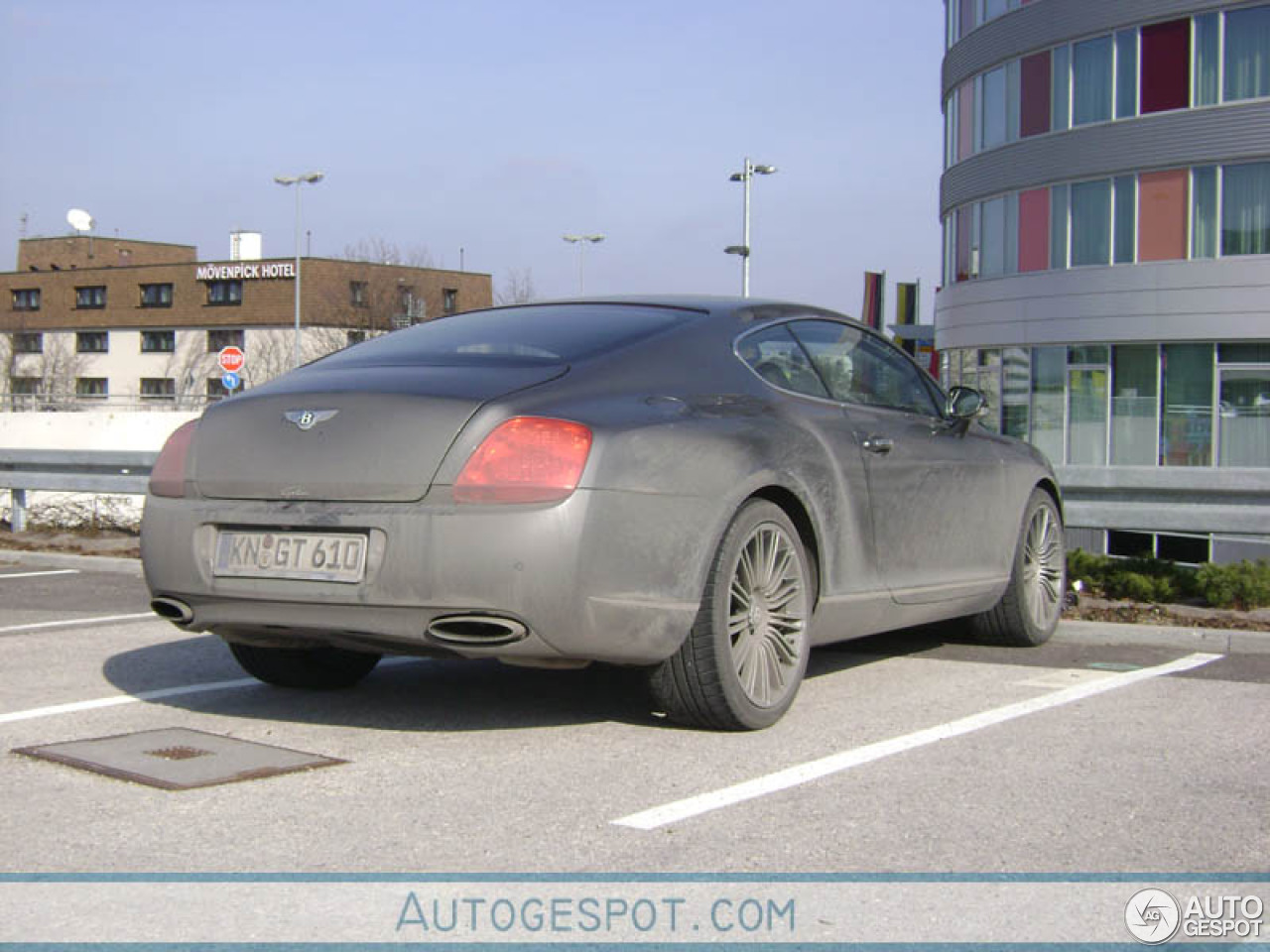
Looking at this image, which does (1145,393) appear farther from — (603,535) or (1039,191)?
(603,535)

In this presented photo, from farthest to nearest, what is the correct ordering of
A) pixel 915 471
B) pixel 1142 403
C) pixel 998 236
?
pixel 998 236, pixel 1142 403, pixel 915 471

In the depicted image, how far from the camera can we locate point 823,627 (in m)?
5.52

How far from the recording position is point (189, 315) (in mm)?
84812

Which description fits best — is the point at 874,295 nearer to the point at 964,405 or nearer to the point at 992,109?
the point at 992,109

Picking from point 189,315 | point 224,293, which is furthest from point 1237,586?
point 189,315

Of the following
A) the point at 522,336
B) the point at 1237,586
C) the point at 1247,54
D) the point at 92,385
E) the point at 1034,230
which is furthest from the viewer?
the point at 92,385

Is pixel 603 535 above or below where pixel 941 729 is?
above

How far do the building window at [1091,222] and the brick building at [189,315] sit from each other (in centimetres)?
4735

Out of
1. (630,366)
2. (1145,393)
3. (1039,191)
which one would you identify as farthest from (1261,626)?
(1039,191)

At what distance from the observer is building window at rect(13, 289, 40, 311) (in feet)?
302

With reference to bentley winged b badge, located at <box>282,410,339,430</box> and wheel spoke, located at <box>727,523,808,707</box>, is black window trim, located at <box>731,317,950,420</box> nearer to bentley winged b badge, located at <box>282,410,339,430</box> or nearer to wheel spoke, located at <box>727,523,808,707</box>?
wheel spoke, located at <box>727,523,808,707</box>

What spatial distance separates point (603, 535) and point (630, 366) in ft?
2.23

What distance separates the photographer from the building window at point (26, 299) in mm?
92000

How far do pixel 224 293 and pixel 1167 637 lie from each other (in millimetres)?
80565
